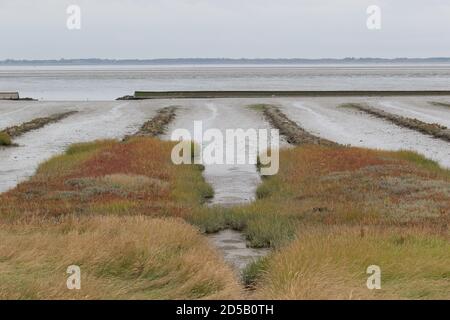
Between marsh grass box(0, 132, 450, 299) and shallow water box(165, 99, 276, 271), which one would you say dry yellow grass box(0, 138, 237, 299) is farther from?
shallow water box(165, 99, 276, 271)

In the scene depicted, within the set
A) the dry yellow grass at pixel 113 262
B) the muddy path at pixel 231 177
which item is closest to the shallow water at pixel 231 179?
the muddy path at pixel 231 177

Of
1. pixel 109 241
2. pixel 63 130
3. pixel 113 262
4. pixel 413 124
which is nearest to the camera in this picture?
pixel 113 262

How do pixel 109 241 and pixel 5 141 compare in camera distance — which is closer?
pixel 109 241

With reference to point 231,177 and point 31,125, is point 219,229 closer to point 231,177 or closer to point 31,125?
point 231,177

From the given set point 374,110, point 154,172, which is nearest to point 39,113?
point 374,110

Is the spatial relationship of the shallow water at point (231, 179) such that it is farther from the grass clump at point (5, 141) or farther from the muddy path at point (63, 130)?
the grass clump at point (5, 141)

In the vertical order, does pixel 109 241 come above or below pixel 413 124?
above

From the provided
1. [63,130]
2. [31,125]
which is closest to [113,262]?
[63,130]

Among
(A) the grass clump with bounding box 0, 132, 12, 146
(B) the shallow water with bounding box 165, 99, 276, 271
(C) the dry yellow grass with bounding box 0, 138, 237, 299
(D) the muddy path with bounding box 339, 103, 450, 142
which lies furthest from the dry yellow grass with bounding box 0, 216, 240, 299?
(D) the muddy path with bounding box 339, 103, 450, 142

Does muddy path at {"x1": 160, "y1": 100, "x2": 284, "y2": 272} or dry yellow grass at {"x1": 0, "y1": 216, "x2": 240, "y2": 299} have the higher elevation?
dry yellow grass at {"x1": 0, "y1": 216, "x2": 240, "y2": 299}

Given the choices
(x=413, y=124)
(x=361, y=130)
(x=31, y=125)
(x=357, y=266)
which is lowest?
(x=361, y=130)

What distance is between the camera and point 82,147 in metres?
30.6
